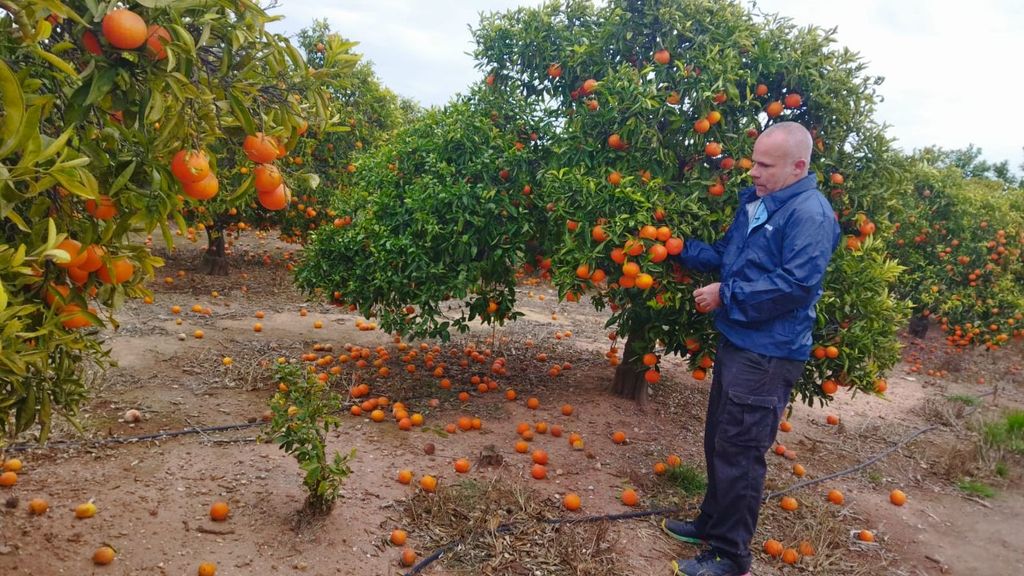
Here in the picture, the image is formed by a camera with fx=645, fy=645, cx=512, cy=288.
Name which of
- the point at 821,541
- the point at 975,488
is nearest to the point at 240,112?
the point at 821,541

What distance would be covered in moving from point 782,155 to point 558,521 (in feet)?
7.73

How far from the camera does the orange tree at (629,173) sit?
4.02m

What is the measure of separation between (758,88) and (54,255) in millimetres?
3963

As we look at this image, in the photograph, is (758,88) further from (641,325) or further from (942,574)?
(942,574)

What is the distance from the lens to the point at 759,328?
3.26m

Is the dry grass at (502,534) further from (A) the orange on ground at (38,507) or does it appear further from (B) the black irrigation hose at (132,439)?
(A) the orange on ground at (38,507)

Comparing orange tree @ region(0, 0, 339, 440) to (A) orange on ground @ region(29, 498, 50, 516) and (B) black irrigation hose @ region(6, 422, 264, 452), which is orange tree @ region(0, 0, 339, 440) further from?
(B) black irrigation hose @ region(6, 422, 264, 452)

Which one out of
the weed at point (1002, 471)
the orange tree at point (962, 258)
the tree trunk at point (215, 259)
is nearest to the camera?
the weed at point (1002, 471)

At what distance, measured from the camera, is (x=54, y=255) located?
1.67 meters

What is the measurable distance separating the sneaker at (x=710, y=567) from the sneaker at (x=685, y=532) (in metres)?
0.33

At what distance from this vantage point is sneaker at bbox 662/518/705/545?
3773mm

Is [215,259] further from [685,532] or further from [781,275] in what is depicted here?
[781,275]

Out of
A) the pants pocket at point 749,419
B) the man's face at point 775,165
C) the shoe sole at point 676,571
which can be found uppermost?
the man's face at point 775,165

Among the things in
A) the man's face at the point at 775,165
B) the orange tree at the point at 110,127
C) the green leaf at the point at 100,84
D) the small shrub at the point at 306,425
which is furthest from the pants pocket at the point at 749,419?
the green leaf at the point at 100,84
